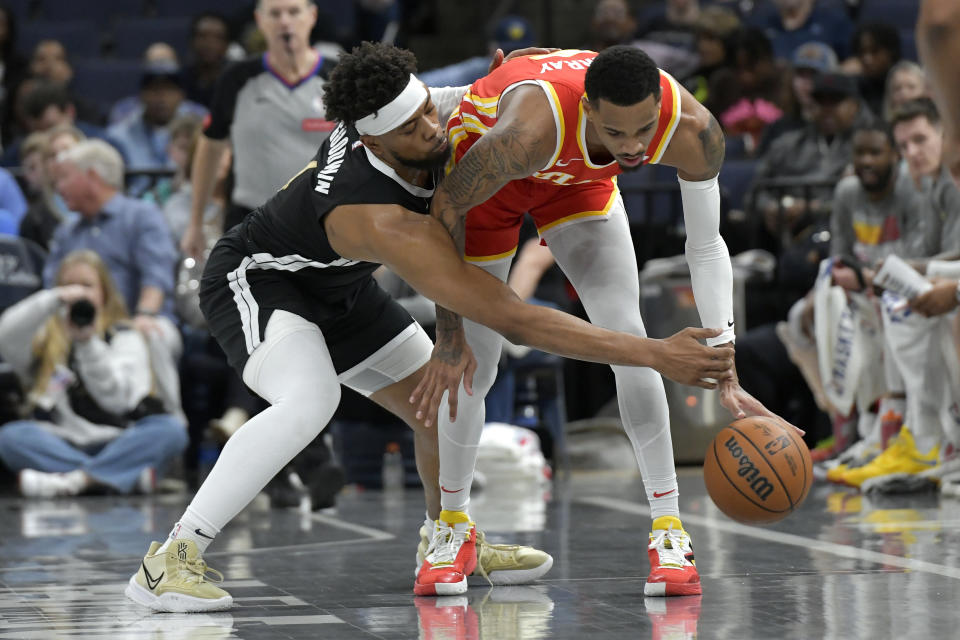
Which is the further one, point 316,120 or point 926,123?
point 926,123

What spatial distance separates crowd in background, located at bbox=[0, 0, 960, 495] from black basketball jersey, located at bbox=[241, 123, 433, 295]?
107 inches

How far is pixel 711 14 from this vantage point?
10750mm

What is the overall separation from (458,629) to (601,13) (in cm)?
828

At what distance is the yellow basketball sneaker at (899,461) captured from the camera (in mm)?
7016

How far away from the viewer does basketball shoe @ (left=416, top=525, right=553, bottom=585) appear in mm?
4551

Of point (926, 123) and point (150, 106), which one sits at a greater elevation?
point (150, 106)

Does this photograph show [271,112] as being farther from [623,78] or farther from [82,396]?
[623,78]

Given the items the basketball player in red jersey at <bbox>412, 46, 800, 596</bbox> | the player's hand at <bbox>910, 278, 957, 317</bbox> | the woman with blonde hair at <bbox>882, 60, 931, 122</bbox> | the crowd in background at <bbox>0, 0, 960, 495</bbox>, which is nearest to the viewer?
the basketball player in red jersey at <bbox>412, 46, 800, 596</bbox>

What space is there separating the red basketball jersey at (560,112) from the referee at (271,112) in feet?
8.18

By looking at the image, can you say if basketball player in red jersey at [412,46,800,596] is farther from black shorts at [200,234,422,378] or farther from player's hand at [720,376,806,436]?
black shorts at [200,234,422,378]

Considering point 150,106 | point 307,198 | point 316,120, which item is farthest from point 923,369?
point 150,106

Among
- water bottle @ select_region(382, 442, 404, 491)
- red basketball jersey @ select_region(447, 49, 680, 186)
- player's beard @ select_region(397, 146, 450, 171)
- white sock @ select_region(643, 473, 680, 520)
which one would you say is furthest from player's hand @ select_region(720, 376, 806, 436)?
water bottle @ select_region(382, 442, 404, 491)

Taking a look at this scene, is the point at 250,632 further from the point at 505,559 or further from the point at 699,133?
the point at 699,133

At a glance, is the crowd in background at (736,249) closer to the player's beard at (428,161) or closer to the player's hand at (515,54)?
the player's hand at (515,54)
